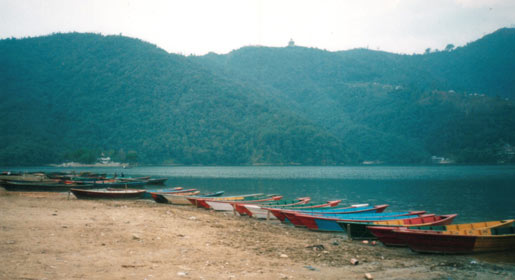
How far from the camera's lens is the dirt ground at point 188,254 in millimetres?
8750

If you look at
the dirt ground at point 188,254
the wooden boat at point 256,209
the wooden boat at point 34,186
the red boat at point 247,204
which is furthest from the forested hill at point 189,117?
the dirt ground at point 188,254

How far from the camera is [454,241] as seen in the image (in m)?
12.8

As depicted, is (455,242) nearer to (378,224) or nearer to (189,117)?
(378,224)

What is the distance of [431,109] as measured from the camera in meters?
155

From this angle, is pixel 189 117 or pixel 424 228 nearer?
pixel 424 228

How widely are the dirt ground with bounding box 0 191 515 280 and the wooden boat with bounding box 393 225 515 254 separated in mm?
276

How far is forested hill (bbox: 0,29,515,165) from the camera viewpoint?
128 meters

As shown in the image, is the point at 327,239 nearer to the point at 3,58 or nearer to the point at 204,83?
the point at 204,83

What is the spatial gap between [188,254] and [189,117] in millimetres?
146741

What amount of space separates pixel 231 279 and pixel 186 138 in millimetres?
139232

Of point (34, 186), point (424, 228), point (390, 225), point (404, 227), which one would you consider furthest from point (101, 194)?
point (424, 228)

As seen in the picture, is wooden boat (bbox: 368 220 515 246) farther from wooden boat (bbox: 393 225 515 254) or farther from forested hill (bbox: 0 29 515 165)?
forested hill (bbox: 0 29 515 165)

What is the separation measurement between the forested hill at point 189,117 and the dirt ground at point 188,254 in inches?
4623

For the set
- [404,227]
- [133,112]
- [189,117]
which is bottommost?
[404,227]
